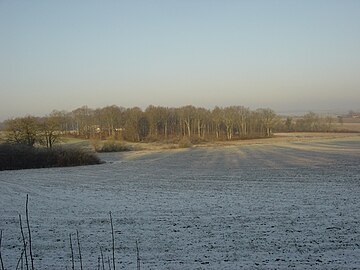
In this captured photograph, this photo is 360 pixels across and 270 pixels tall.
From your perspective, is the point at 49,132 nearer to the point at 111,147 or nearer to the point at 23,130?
the point at 23,130

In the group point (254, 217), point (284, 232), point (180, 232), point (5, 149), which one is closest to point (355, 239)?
point (284, 232)

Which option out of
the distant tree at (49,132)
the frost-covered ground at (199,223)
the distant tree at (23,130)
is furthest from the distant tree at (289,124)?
the frost-covered ground at (199,223)

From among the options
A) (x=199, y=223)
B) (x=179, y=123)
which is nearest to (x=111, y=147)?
(x=179, y=123)

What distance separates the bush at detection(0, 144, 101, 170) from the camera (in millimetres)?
49094

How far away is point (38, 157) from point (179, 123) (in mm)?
93564

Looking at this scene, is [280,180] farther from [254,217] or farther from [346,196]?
[254,217]

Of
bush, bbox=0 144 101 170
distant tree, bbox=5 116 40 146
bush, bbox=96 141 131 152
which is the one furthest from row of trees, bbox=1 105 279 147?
bush, bbox=0 144 101 170

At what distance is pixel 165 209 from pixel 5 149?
3810cm

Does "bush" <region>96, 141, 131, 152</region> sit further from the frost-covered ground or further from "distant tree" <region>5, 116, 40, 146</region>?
the frost-covered ground

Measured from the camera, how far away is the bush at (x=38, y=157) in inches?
1933

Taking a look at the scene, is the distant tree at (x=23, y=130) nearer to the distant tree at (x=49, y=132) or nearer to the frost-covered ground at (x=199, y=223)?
the distant tree at (x=49, y=132)

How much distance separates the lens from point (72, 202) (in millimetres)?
21906

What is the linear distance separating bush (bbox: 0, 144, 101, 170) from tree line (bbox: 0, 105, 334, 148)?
210ft

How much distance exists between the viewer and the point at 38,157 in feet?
166
